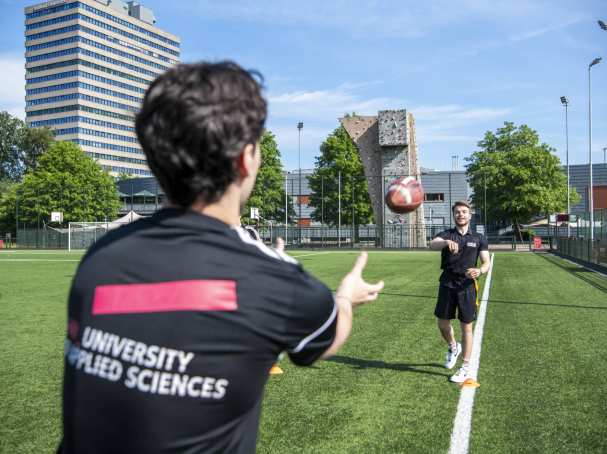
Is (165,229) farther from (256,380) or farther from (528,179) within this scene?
(528,179)

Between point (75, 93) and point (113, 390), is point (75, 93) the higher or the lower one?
the higher one

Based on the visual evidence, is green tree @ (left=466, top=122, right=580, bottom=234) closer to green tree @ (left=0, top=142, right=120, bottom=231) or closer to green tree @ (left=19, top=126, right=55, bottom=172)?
green tree @ (left=0, top=142, right=120, bottom=231)

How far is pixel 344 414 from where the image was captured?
17.9ft

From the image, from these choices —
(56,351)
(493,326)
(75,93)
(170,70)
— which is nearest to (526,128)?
(493,326)

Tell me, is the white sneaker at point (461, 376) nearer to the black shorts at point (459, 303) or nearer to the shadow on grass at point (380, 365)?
the shadow on grass at point (380, 365)

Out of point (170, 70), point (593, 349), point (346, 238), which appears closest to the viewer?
point (170, 70)

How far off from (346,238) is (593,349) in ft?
157

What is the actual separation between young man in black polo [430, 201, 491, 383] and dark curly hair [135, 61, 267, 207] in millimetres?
5783

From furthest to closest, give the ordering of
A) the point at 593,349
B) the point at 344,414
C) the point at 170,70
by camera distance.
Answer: the point at 593,349 → the point at 344,414 → the point at 170,70

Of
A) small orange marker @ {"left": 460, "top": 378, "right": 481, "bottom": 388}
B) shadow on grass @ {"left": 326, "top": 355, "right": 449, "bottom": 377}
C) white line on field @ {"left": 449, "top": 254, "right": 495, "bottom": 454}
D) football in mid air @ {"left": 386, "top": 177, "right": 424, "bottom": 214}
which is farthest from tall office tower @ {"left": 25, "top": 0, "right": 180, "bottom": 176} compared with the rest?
small orange marker @ {"left": 460, "top": 378, "right": 481, "bottom": 388}

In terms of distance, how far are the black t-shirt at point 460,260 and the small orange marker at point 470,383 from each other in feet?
3.83

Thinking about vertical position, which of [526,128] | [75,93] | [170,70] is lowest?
[170,70]

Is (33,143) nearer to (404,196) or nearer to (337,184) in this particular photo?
(337,184)

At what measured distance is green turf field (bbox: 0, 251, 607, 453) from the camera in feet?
15.8
